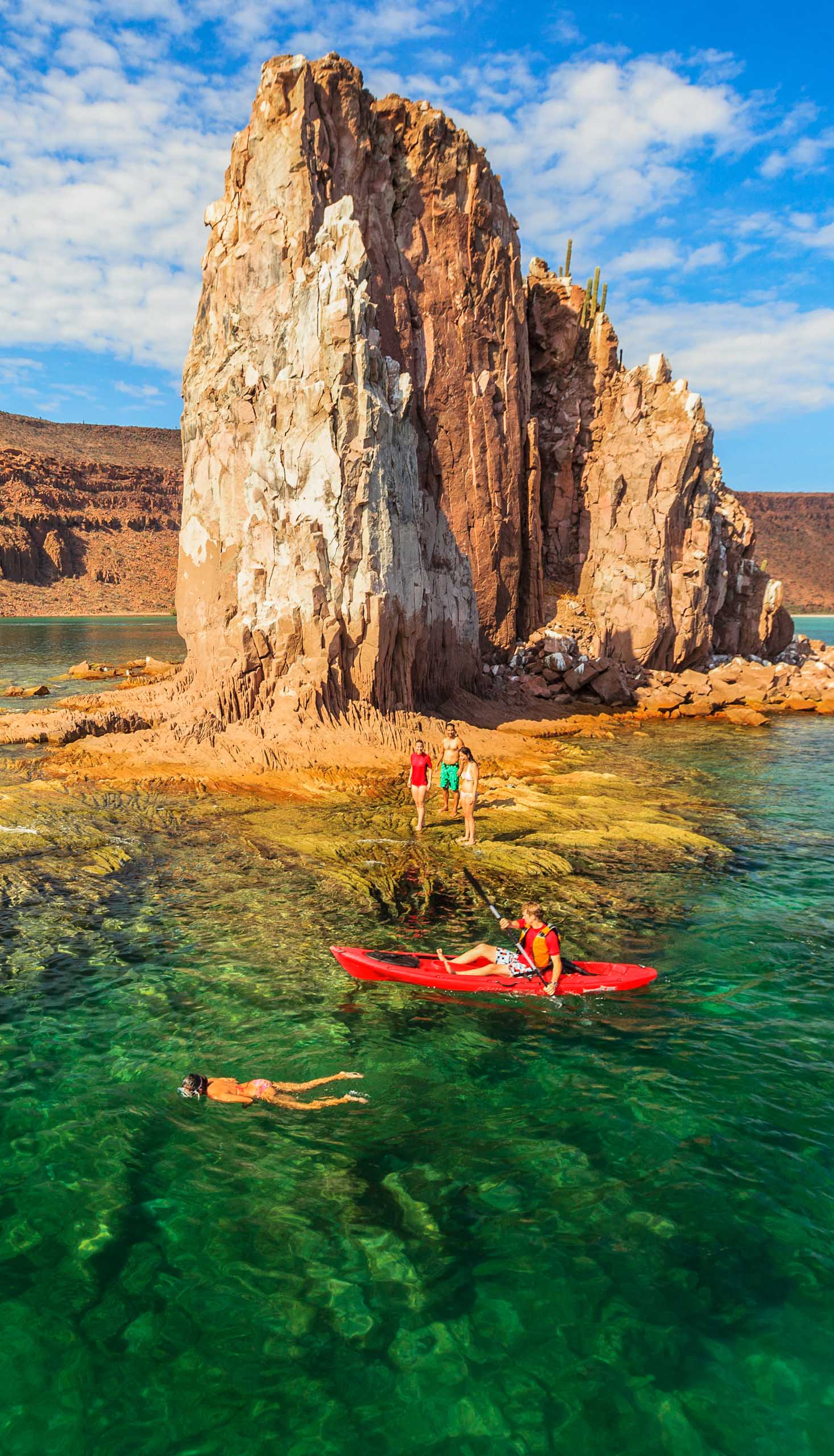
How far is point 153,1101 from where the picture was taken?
7.06 metres

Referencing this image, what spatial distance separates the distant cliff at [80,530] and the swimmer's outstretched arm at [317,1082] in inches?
4109

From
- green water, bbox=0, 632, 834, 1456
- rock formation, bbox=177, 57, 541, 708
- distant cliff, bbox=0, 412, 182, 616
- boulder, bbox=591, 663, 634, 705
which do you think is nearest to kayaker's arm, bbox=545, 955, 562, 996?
green water, bbox=0, 632, 834, 1456

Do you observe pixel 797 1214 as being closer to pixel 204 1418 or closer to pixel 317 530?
pixel 204 1418

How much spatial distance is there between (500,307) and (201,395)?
1344 cm

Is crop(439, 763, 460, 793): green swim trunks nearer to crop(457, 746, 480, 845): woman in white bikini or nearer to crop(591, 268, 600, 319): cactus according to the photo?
crop(457, 746, 480, 845): woman in white bikini

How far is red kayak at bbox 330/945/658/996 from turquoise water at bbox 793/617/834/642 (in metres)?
62.7

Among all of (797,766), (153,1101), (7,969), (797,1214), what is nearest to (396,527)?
(797,766)

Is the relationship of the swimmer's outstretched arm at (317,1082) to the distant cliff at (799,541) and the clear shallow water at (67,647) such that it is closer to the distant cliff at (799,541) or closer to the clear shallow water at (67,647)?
the clear shallow water at (67,647)

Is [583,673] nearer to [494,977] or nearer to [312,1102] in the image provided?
[494,977]

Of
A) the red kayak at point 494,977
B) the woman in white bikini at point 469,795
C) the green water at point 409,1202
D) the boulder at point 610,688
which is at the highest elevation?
the boulder at point 610,688

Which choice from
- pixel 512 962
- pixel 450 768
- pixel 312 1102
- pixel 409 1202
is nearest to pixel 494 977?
pixel 512 962

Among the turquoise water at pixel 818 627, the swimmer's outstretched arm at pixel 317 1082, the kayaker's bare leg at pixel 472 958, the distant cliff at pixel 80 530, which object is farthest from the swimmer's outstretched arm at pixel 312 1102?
the distant cliff at pixel 80 530

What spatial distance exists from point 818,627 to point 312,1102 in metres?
119

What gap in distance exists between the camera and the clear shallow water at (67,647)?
35497 millimetres
